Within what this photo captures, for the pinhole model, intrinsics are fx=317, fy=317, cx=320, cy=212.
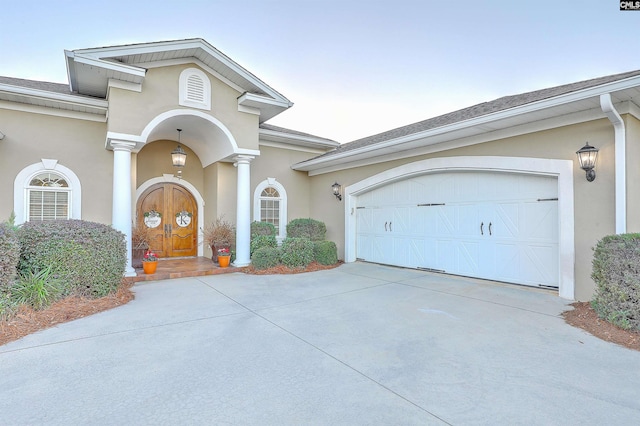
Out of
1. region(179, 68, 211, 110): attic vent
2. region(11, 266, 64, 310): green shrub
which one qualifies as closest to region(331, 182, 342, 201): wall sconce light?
region(179, 68, 211, 110): attic vent

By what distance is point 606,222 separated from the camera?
5184 mm

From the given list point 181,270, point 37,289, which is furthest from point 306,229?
point 37,289

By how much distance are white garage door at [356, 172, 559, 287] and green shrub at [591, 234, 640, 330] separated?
1615 mm

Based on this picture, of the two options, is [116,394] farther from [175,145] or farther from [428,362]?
[175,145]

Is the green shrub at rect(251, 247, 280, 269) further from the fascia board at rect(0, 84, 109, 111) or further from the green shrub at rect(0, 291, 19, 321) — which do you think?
the fascia board at rect(0, 84, 109, 111)

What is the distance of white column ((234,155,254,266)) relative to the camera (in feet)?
28.5

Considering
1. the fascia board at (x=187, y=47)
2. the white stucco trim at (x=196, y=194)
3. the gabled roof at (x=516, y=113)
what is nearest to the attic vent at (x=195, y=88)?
the fascia board at (x=187, y=47)

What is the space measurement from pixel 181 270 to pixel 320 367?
6052mm

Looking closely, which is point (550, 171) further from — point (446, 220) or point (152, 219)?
point (152, 219)

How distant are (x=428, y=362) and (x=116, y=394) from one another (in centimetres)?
276

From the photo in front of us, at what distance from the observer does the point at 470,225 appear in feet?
23.8

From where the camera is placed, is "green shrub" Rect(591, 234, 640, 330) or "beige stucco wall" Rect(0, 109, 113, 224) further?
"beige stucco wall" Rect(0, 109, 113, 224)

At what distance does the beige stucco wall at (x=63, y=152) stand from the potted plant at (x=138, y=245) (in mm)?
763

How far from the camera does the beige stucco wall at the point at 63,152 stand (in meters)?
7.14
